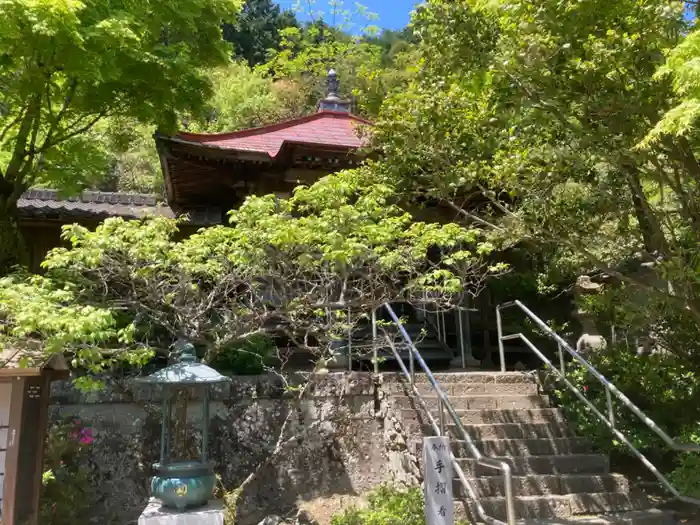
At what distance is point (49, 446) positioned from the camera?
655 centimetres

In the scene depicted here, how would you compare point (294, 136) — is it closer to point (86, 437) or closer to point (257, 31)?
point (86, 437)

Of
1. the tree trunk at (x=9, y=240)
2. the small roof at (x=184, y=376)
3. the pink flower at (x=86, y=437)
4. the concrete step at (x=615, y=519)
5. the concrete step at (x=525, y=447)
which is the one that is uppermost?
the tree trunk at (x=9, y=240)

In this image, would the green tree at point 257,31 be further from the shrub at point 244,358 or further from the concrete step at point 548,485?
the concrete step at point 548,485

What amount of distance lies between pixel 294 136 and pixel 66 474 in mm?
7057

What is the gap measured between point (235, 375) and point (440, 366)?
4.85 metres

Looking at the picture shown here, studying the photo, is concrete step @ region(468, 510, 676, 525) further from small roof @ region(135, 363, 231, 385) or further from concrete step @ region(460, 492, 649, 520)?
small roof @ region(135, 363, 231, 385)

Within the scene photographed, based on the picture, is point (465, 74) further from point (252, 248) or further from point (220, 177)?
point (220, 177)

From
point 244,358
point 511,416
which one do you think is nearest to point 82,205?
point 244,358

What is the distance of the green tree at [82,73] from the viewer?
584 centimetres

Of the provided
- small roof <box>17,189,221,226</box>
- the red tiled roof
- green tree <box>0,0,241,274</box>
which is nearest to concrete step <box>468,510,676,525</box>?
the red tiled roof

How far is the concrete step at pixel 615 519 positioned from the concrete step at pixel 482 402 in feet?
5.20

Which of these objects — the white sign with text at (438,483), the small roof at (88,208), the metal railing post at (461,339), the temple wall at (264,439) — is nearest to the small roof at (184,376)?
the temple wall at (264,439)

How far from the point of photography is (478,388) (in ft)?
27.7

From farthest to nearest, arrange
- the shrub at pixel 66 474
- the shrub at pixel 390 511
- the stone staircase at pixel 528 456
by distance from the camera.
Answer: the stone staircase at pixel 528 456, the shrub at pixel 66 474, the shrub at pixel 390 511
